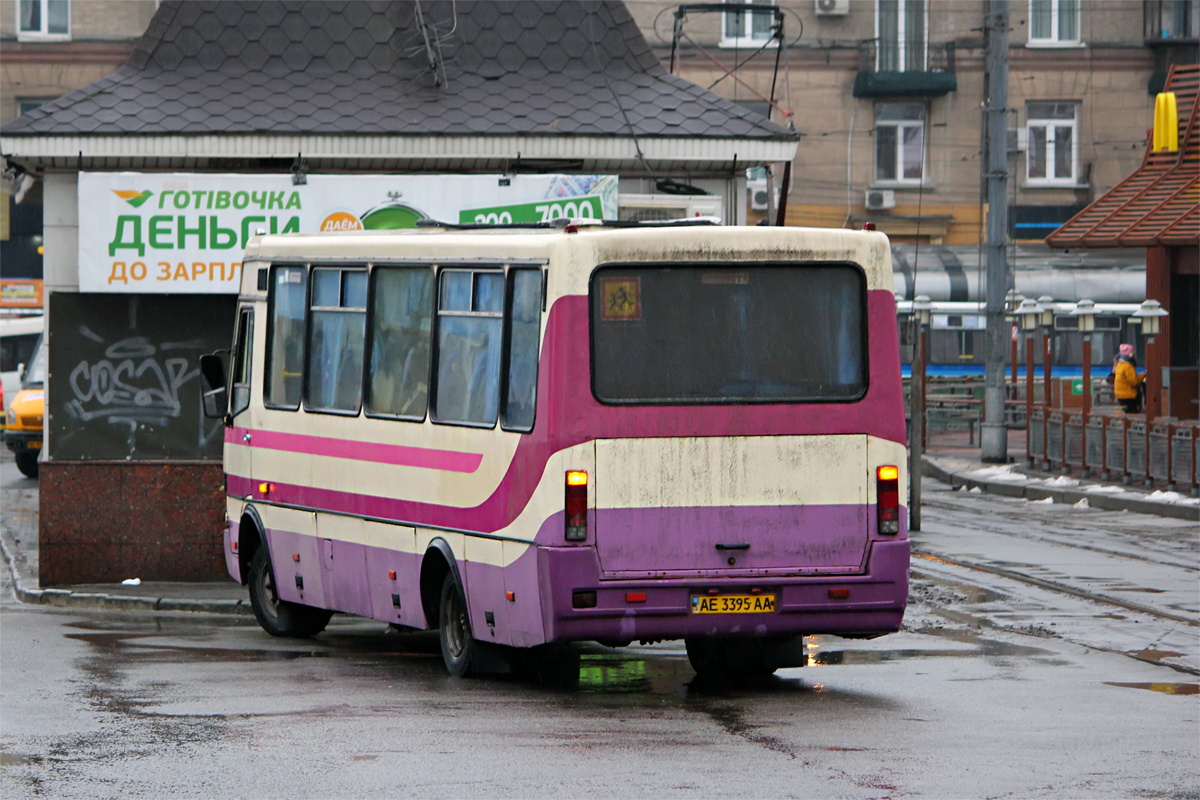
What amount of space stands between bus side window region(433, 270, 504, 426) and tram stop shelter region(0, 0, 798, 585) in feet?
19.5

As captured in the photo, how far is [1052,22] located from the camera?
189ft

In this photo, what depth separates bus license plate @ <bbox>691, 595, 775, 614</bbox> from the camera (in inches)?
424

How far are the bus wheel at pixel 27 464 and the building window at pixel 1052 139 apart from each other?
3365 cm

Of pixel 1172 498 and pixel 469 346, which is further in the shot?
→ pixel 1172 498

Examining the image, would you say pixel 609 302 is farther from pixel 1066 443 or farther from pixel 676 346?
pixel 1066 443

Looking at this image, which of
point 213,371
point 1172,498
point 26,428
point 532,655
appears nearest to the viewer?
point 532,655

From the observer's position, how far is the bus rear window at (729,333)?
10.8m

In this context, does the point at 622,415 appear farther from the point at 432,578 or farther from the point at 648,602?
the point at 432,578

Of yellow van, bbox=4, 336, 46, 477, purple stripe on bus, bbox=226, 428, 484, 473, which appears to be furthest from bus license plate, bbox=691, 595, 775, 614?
yellow van, bbox=4, 336, 46, 477

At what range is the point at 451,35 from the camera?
18.9 meters

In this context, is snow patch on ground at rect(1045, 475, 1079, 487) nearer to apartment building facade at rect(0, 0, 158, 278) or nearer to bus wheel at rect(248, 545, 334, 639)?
bus wheel at rect(248, 545, 334, 639)

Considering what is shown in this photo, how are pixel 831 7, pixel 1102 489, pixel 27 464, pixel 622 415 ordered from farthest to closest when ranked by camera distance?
1. pixel 831 7
2. pixel 27 464
3. pixel 1102 489
4. pixel 622 415

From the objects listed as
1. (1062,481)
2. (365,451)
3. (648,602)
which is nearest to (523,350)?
(648,602)

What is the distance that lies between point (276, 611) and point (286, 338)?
6.65 ft
